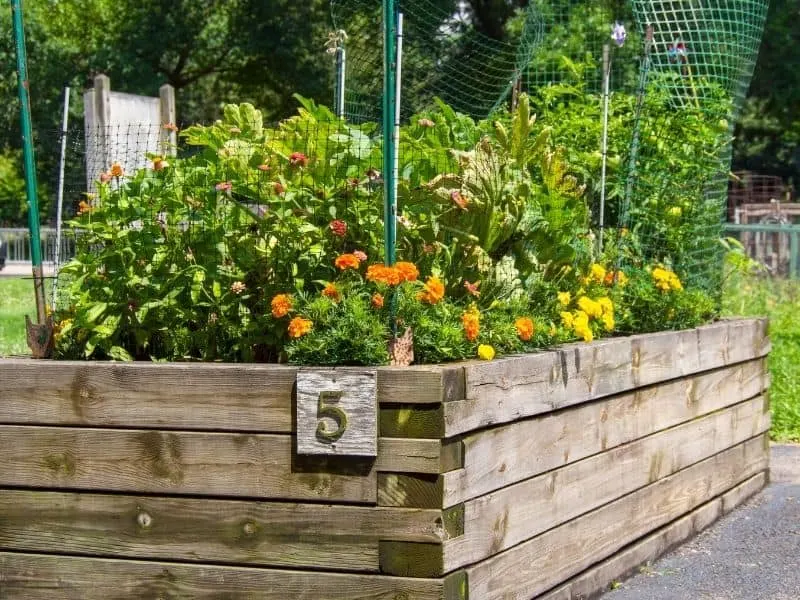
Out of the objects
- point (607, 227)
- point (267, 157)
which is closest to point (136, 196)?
point (267, 157)

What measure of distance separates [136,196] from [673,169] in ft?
8.75

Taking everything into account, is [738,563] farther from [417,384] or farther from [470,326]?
[417,384]

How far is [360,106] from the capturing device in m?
5.79

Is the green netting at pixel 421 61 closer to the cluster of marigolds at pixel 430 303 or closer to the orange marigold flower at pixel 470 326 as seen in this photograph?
the cluster of marigolds at pixel 430 303

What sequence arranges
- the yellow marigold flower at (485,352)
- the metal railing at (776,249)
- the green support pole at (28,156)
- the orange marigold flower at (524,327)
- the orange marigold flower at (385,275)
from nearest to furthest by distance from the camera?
the orange marigold flower at (385,275)
the yellow marigold flower at (485,352)
the orange marigold flower at (524,327)
the green support pole at (28,156)
the metal railing at (776,249)

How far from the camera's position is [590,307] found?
4527 mm

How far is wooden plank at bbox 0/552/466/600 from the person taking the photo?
3314 millimetres

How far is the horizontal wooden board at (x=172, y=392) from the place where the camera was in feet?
10.8

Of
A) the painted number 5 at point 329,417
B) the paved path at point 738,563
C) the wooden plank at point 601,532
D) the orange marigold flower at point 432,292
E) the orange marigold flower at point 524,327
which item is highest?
the orange marigold flower at point 432,292

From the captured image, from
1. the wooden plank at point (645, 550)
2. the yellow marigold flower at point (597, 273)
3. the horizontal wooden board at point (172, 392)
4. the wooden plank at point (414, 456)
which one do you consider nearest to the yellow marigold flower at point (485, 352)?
the horizontal wooden board at point (172, 392)

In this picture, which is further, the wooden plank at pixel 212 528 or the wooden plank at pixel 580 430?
the wooden plank at pixel 580 430

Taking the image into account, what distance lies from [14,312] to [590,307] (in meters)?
9.56

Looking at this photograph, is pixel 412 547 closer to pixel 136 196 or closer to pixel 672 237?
pixel 136 196

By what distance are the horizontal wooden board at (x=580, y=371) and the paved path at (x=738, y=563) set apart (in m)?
0.70
